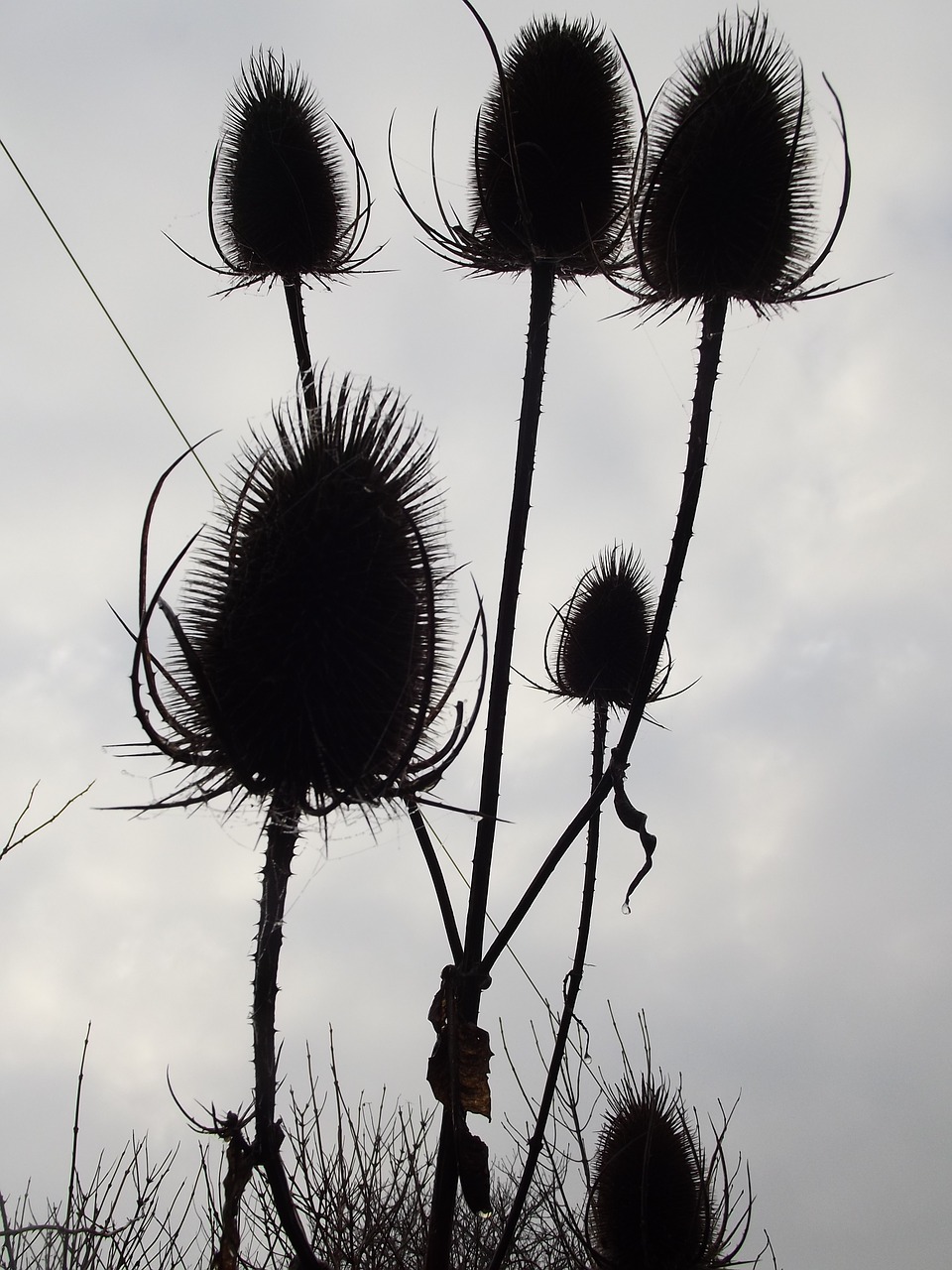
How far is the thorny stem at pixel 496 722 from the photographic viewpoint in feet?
13.5

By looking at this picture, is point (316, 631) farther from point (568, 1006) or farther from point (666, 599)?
point (568, 1006)

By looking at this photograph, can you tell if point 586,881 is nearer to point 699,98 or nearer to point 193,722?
point 193,722

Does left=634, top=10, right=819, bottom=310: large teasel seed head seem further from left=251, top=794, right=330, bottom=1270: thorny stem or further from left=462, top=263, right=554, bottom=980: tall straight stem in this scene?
left=251, top=794, right=330, bottom=1270: thorny stem

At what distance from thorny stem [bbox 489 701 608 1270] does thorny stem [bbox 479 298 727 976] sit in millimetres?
251

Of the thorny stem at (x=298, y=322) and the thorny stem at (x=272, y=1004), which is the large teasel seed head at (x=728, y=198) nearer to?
the thorny stem at (x=298, y=322)

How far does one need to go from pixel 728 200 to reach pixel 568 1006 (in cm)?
387

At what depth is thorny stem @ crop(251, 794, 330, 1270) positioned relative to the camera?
3064mm

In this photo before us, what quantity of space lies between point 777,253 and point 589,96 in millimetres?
1225

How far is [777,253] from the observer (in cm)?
464

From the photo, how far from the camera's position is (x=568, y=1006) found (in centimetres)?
481

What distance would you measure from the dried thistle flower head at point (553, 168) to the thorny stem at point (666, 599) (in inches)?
31.7

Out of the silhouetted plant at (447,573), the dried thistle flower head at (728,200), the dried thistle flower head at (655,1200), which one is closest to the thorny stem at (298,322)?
the silhouetted plant at (447,573)

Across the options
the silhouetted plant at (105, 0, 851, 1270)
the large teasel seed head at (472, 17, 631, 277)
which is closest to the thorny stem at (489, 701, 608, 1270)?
the silhouetted plant at (105, 0, 851, 1270)

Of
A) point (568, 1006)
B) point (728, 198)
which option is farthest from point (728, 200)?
point (568, 1006)
